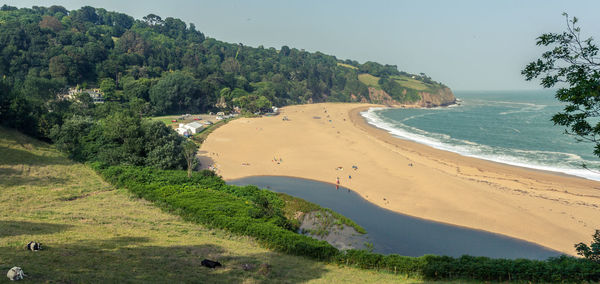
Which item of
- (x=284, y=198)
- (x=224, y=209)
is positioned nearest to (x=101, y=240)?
(x=224, y=209)

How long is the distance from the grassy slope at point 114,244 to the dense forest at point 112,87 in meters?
10.8

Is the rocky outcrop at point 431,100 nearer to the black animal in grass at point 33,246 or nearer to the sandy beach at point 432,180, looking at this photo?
Answer: the sandy beach at point 432,180

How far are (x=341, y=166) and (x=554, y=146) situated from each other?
5300 cm

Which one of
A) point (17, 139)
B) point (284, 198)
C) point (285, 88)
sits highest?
point (285, 88)

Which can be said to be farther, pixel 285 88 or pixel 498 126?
pixel 285 88

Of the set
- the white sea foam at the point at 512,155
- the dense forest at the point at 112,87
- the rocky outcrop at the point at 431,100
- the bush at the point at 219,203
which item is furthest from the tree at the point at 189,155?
the rocky outcrop at the point at 431,100

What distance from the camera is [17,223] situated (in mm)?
19000

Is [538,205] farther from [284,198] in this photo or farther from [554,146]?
[554,146]

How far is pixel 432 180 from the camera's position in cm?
4197

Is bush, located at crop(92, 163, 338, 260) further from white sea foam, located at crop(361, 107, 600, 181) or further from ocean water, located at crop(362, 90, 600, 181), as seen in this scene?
white sea foam, located at crop(361, 107, 600, 181)

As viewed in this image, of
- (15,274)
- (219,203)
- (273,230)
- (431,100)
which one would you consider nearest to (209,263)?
(273,230)

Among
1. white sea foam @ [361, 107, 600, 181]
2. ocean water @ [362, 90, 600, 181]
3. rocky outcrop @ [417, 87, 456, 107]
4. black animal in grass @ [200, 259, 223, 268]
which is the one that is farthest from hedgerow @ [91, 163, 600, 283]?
rocky outcrop @ [417, 87, 456, 107]

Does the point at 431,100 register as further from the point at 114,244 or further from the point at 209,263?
the point at 114,244

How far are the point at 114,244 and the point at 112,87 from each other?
311 feet
